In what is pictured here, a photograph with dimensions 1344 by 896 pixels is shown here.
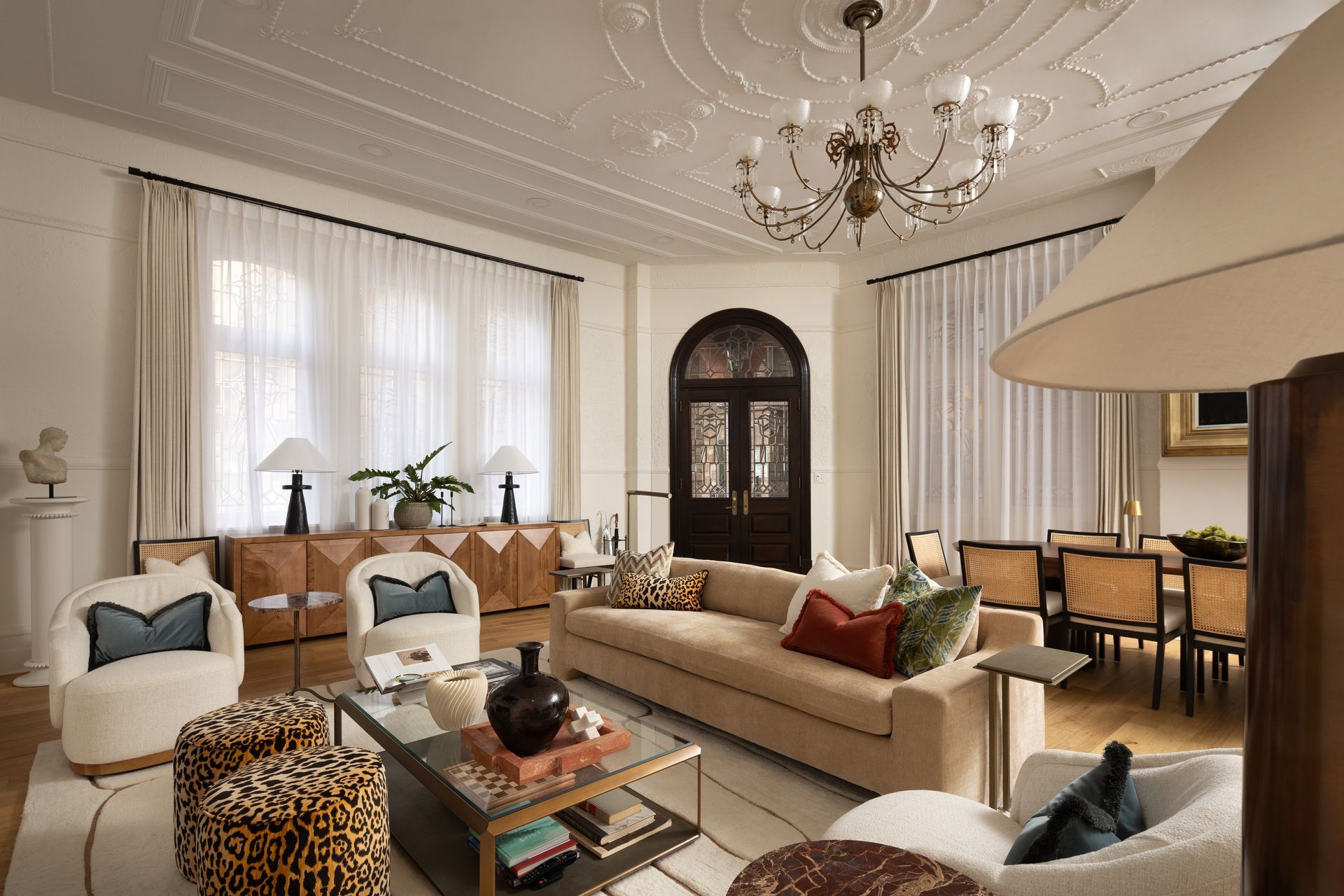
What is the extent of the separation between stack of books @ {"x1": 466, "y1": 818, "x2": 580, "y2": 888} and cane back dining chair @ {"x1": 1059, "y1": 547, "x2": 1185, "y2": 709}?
3.00 meters

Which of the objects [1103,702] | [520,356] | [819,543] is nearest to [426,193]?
[520,356]

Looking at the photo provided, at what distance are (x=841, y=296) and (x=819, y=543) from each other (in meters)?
2.67

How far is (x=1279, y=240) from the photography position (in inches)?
8.9

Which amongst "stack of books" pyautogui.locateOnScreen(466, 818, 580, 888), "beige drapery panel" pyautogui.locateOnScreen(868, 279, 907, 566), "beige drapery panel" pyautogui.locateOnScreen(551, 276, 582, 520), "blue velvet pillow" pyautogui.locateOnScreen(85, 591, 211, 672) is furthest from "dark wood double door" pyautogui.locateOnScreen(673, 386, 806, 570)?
"stack of books" pyautogui.locateOnScreen(466, 818, 580, 888)

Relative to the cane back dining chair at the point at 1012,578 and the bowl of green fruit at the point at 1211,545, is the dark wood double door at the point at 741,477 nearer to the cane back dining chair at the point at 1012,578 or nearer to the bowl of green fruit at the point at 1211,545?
the cane back dining chair at the point at 1012,578

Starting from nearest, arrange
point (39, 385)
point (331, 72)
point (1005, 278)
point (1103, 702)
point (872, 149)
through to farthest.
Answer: point (872, 149), point (1103, 702), point (331, 72), point (39, 385), point (1005, 278)

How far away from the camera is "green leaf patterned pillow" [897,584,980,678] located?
2.69 meters

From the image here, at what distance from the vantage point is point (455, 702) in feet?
8.00

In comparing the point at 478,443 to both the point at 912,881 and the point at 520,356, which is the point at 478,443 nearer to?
the point at 520,356

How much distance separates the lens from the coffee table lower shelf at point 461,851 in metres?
2.05

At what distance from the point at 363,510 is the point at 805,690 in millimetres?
3952

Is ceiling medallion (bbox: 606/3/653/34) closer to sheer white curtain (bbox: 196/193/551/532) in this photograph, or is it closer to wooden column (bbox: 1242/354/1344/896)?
sheer white curtain (bbox: 196/193/551/532)

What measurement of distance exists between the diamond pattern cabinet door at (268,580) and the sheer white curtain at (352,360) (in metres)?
0.42

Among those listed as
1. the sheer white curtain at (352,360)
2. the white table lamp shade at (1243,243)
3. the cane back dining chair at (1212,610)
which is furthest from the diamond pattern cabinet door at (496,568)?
the white table lamp shade at (1243,243)
